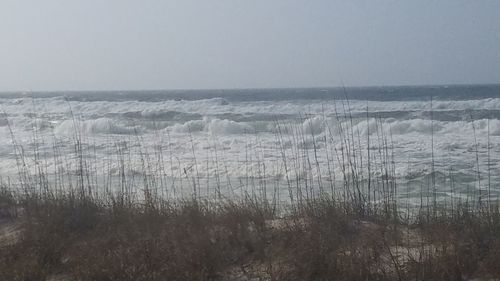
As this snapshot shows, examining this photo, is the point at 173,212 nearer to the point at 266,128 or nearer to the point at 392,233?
the point at 392,233

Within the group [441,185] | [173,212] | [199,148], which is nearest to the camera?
[173,212]

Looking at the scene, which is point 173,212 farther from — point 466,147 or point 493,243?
point 466,147

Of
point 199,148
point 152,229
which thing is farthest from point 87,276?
point 199,148

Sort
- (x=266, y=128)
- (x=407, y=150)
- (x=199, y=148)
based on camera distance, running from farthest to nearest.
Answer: (x=266, y=128) < (x=199, y=148) < (x=407, y=150)

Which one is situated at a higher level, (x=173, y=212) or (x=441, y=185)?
(x=173, y=212)

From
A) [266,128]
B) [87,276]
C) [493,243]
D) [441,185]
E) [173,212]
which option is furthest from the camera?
[266,128]

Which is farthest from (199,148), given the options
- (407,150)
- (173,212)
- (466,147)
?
(173,212)

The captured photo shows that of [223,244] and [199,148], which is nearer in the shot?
[223,244]

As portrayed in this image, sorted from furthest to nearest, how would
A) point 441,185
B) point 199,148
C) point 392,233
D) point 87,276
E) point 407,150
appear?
1. point 199,148
2. point 407,150
3. point 441,185
4. point 392,233
5. point 87,276

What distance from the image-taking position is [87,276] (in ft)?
12.7

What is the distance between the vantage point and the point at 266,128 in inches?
1009

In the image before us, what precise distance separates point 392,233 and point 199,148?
11.2 metres

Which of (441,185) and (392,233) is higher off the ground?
(392,233)

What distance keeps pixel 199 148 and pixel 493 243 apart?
11774 mm
